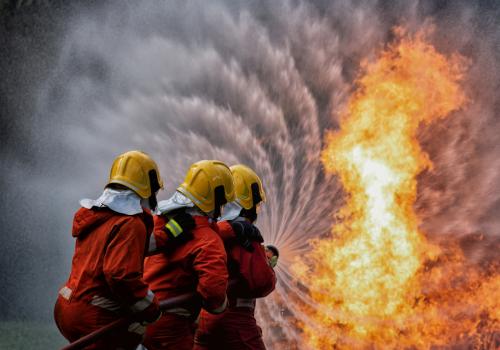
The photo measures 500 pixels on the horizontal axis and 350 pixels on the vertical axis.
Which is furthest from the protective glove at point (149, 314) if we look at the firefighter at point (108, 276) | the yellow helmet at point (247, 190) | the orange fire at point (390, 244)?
the orange fire at point (390, 244)

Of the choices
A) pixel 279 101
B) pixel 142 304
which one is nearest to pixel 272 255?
pixel 142 304

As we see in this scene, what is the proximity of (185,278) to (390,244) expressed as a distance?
596cm

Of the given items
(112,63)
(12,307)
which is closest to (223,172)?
(112,63)

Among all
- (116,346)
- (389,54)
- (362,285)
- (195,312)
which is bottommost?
(116,346)

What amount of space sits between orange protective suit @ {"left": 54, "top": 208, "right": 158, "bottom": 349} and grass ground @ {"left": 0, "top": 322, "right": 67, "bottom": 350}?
6.41 m

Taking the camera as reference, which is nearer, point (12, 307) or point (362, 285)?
point (362, 285)

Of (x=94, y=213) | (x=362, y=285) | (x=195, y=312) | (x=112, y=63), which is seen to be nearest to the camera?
(x=94, y=213)

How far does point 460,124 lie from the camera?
10.3 m

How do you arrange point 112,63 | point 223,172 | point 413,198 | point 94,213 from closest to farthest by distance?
1. point 94,213
2. point 223,172
3. point 413,198
4. point 112,63

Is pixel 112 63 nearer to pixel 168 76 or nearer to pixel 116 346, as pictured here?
pixel 168 76

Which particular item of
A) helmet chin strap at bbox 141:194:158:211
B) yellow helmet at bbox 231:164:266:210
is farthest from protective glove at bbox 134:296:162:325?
yellow helmet at bbox 231:164:266:210

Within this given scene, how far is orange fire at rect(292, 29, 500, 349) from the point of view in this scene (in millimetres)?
9164

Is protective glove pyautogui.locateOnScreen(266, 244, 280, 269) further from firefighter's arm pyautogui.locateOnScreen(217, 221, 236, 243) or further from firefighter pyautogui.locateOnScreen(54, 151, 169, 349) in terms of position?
firefighter pyautogui.locateOnScreen(54, 151, 169, 349)

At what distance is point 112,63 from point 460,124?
22.8 feet
